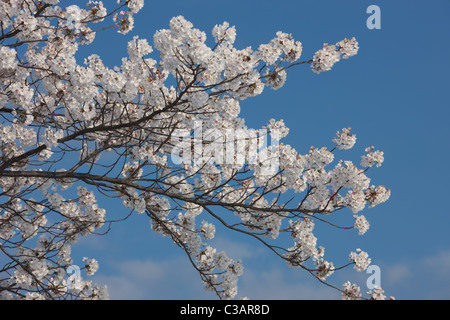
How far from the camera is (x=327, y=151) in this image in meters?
7.00

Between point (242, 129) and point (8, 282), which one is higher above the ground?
point (242, 129)

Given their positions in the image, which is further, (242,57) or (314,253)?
(314,253)

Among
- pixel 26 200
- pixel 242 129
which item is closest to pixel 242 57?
pixel 242 129

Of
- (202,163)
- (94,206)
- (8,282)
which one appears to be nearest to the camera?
(202,163)

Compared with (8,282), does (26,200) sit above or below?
above
